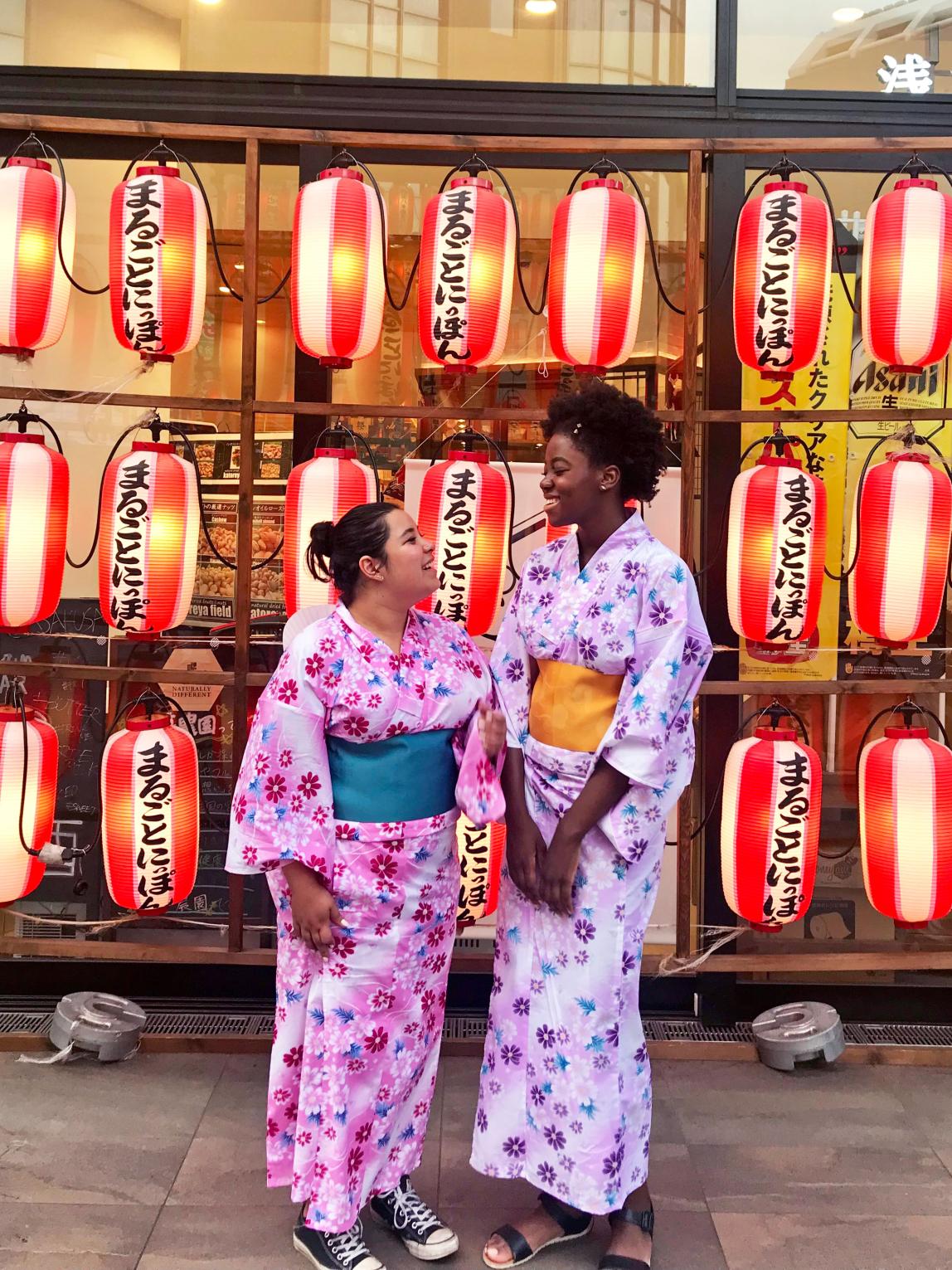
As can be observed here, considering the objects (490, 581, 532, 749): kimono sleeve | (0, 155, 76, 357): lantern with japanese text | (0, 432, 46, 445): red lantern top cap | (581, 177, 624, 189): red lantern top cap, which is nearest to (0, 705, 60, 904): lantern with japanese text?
(0, 432, 46, 445): red lantern top cap

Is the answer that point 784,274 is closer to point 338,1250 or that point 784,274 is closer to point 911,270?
point 911,270

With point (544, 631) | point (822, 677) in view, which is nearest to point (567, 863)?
point (544, 631)

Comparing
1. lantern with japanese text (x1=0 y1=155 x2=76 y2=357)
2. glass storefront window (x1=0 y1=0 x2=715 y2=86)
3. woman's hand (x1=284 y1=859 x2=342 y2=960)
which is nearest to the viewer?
woman's hand (x1=284 y1=859 x2=342 y2=960)

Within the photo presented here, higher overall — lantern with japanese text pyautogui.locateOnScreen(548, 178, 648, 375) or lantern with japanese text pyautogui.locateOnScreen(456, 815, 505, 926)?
lantern with japanese text pyautogui.locateOnScreen(548, 178, 648, 375)

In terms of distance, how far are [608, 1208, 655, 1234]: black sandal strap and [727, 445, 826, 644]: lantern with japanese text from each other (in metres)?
1.71

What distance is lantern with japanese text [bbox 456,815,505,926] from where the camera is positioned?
351 centimetres

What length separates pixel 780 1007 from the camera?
12.4 ft

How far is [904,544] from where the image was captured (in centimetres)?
327

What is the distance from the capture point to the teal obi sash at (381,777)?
97.2 inches

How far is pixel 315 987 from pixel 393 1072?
0.29 metres

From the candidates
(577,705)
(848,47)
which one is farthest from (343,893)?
(848,47)

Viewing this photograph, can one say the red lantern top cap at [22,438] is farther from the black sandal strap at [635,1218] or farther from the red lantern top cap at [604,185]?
the black sandal strap at [635,1218]

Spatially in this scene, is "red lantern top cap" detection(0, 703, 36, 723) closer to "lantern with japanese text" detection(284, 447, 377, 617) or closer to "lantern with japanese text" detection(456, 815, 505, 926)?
"lantern with japanese text" detection(284, 447, 377, 617)

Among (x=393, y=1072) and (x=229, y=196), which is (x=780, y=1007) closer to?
(x=393, y=1072)
